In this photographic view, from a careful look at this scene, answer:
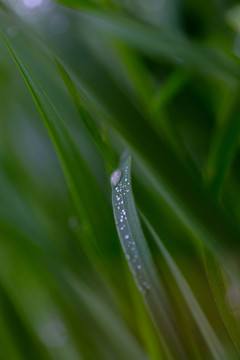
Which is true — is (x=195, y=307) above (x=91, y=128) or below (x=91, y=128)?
below

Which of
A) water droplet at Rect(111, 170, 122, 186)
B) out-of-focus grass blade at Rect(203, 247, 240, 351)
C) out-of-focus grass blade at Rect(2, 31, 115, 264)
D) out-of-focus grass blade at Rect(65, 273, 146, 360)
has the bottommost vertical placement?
out-of-focus grass blade at Rect(203, 247, 240, 351)

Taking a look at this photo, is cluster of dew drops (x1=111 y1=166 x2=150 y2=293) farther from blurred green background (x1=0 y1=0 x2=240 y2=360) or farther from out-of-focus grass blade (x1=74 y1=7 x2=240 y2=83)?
out-of-focus grass blade (x1=74 y1=7 x2=240 y2=83)

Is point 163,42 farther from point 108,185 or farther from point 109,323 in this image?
point 109,323

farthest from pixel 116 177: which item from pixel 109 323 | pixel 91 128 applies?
pixel 109 323

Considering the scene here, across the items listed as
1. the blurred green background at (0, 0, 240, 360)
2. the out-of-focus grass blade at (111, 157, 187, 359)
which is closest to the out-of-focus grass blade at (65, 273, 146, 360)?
the blurred green background at (0, 0, 240, 360)

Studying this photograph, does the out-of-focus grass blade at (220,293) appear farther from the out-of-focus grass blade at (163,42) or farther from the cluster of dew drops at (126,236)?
the out-of-focus grass blade at (163,42)

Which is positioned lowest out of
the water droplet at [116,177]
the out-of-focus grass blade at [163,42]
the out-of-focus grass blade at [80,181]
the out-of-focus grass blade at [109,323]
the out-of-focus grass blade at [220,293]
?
the out-of-focus grass blade at [220,293]

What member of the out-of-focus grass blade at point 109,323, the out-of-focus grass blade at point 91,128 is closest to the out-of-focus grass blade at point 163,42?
the out-of-focus grass blade at point 91,128
